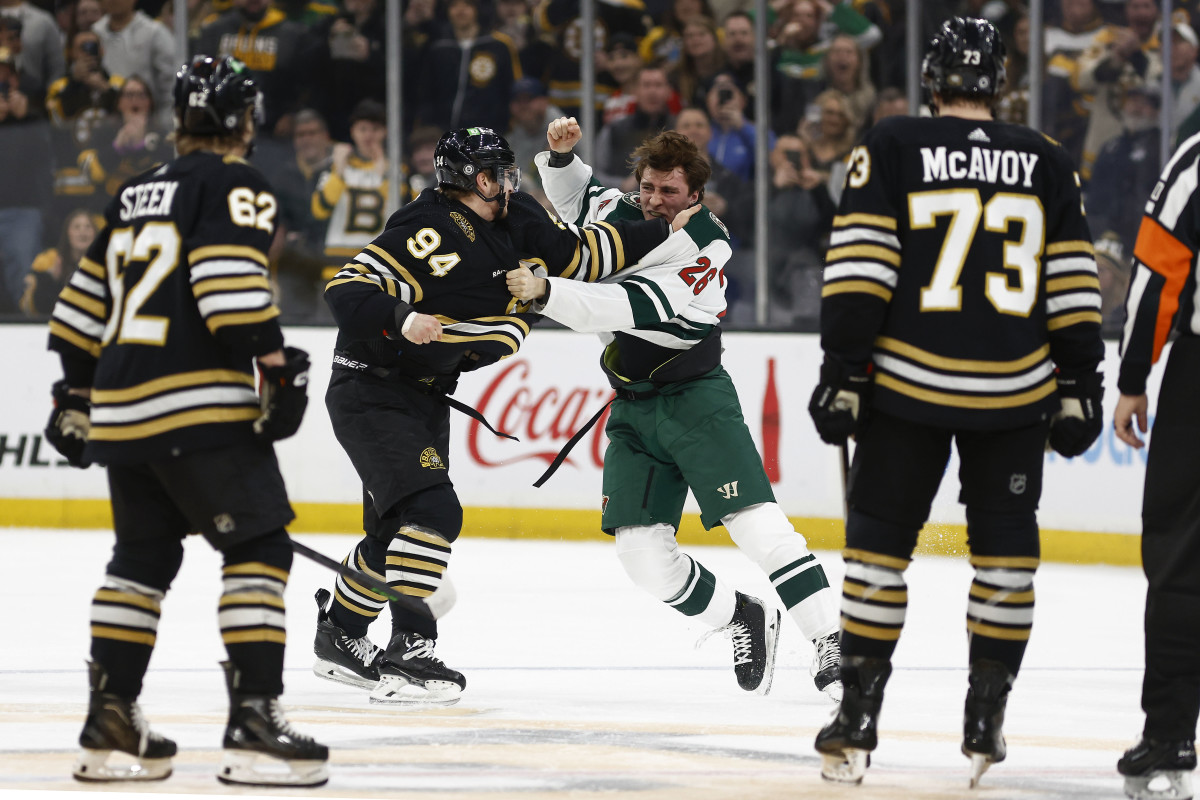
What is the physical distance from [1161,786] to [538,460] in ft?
16.6

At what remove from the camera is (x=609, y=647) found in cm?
502

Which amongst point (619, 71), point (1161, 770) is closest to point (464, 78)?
point (619, 71)

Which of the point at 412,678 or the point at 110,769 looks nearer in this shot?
the point at 110,769

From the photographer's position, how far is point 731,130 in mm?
9070

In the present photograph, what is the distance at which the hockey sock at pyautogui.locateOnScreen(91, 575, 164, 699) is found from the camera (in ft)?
9.69

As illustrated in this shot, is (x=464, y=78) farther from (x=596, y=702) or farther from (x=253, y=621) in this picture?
(x=253, y=621)

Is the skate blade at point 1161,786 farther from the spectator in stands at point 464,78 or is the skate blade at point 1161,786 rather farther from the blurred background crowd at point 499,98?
the spectator in stands at point 464,78

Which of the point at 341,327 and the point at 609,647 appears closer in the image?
the point at 341,327

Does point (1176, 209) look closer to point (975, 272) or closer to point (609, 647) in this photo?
point (975, 272)

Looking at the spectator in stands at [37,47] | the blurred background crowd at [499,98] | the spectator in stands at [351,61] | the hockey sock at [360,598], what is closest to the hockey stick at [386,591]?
the hockey sock at [360,598]

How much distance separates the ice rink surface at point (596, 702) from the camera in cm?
311

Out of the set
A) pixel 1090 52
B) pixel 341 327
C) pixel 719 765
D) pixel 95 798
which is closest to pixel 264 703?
pixel 95 798

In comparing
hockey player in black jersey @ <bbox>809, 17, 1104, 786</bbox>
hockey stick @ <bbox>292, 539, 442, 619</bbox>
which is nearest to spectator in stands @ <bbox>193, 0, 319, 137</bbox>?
hockey stick @ <bbox>292, 539, 442, 619</bbox>

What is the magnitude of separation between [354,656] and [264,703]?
1291mm
